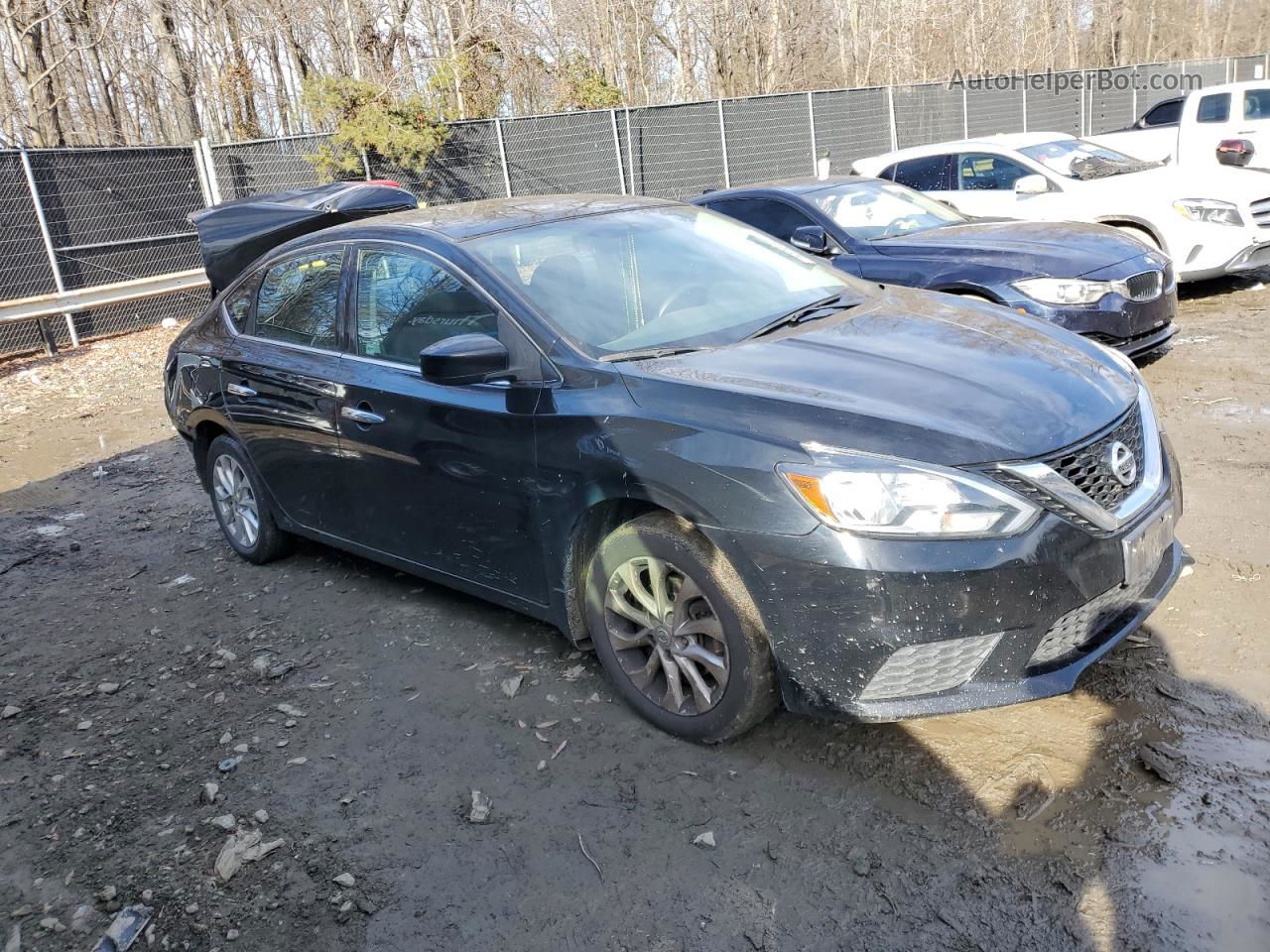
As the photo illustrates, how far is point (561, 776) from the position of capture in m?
3.34

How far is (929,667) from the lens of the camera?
287cm

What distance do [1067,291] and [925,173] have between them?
182 inches

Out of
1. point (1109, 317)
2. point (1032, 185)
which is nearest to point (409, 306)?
point (1109, 317)

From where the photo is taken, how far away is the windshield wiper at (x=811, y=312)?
3803 millimetres

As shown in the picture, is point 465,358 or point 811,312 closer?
point 465,358

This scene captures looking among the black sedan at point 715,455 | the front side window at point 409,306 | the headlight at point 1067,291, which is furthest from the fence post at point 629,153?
the front side window at point 409,306

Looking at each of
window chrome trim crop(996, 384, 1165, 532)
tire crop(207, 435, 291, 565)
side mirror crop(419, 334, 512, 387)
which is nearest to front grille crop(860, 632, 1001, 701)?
window chrome trim crop(996, 384, 1165, 532)

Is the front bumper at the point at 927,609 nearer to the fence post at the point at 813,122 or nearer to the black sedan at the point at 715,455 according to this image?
the black sedan at the point at 715,455

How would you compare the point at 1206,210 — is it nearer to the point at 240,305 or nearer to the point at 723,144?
the point at 240,305

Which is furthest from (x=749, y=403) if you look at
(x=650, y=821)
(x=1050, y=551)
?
(x=650, y=821)

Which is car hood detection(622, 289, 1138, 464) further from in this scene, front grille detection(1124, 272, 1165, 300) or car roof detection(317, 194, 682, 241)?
front grille detection(1124, 272, 1165, 300)

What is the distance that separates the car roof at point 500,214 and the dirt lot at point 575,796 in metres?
1.65

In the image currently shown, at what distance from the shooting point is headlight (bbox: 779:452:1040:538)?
278 cm

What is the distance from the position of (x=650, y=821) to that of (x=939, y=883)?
83cm
